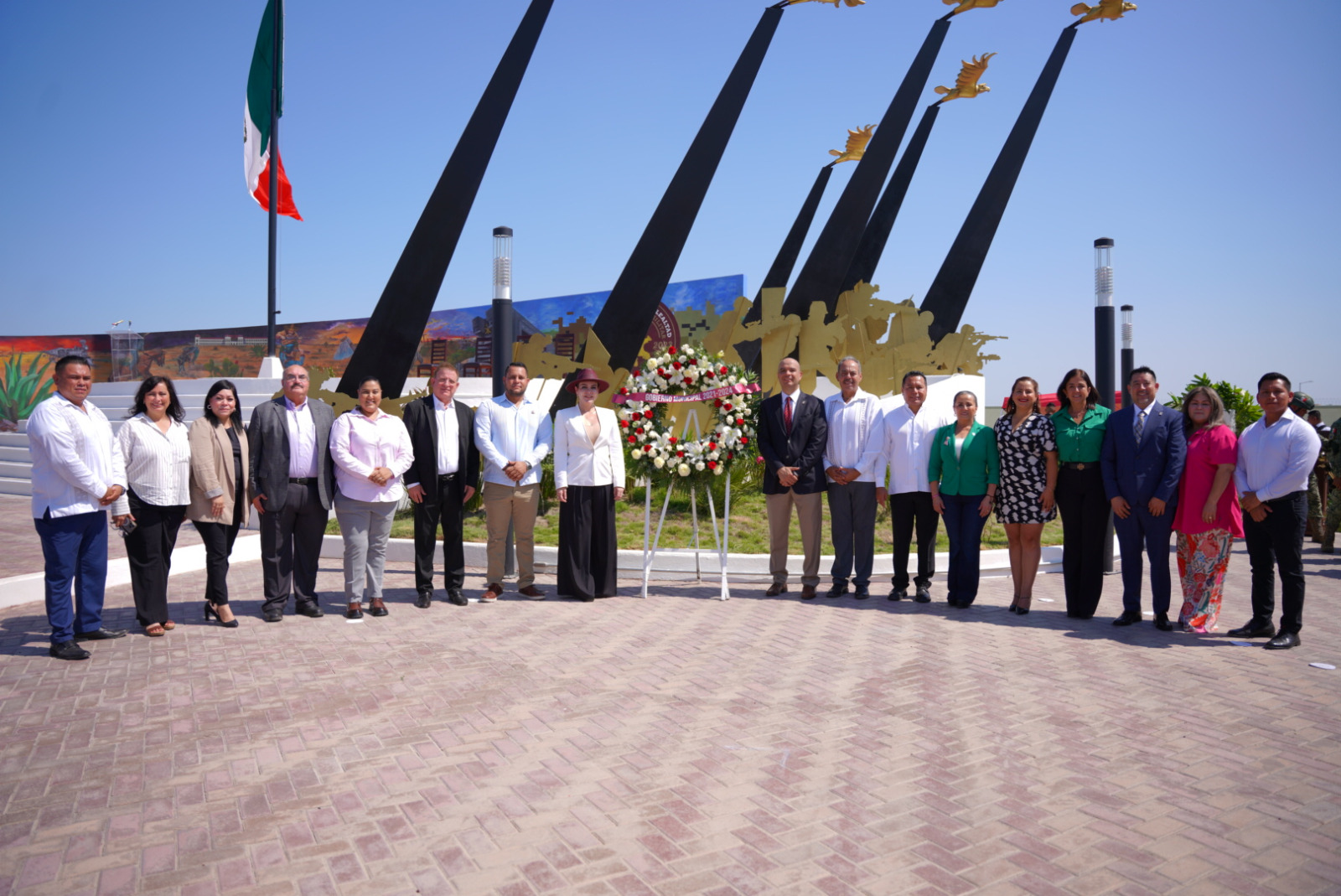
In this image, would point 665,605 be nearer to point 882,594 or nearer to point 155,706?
point 882,594

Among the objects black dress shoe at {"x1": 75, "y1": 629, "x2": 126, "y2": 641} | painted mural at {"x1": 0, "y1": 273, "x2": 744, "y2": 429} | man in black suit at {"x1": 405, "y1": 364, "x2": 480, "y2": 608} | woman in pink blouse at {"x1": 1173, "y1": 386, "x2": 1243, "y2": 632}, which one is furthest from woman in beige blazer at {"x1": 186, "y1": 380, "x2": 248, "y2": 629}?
painted mural at {"x1": 0, "y1": 273, "x2": 744, "y2": 429}

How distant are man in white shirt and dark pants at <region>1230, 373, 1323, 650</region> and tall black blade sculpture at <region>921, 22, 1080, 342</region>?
1298 cm

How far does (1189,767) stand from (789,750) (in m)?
1.75

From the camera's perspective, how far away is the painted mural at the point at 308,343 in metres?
27.5

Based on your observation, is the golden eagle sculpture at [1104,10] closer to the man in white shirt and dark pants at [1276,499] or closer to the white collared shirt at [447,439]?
the man in white shirt and dark pants at [1276,499]

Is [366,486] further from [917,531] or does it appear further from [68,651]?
[917,531]

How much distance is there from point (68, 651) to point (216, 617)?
1.23 metres

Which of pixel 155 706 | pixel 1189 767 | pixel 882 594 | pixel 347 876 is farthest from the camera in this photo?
pixel 882 594

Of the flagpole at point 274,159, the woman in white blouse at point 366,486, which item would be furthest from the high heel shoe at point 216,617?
the flagpole at point 274,159

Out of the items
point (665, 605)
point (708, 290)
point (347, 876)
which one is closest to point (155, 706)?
point (347, 876)

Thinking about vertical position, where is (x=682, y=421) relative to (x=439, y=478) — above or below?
above

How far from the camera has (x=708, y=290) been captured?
2841cm

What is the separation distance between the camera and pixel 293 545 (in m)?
6.72

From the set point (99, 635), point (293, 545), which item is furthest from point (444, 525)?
point (99, 635)
